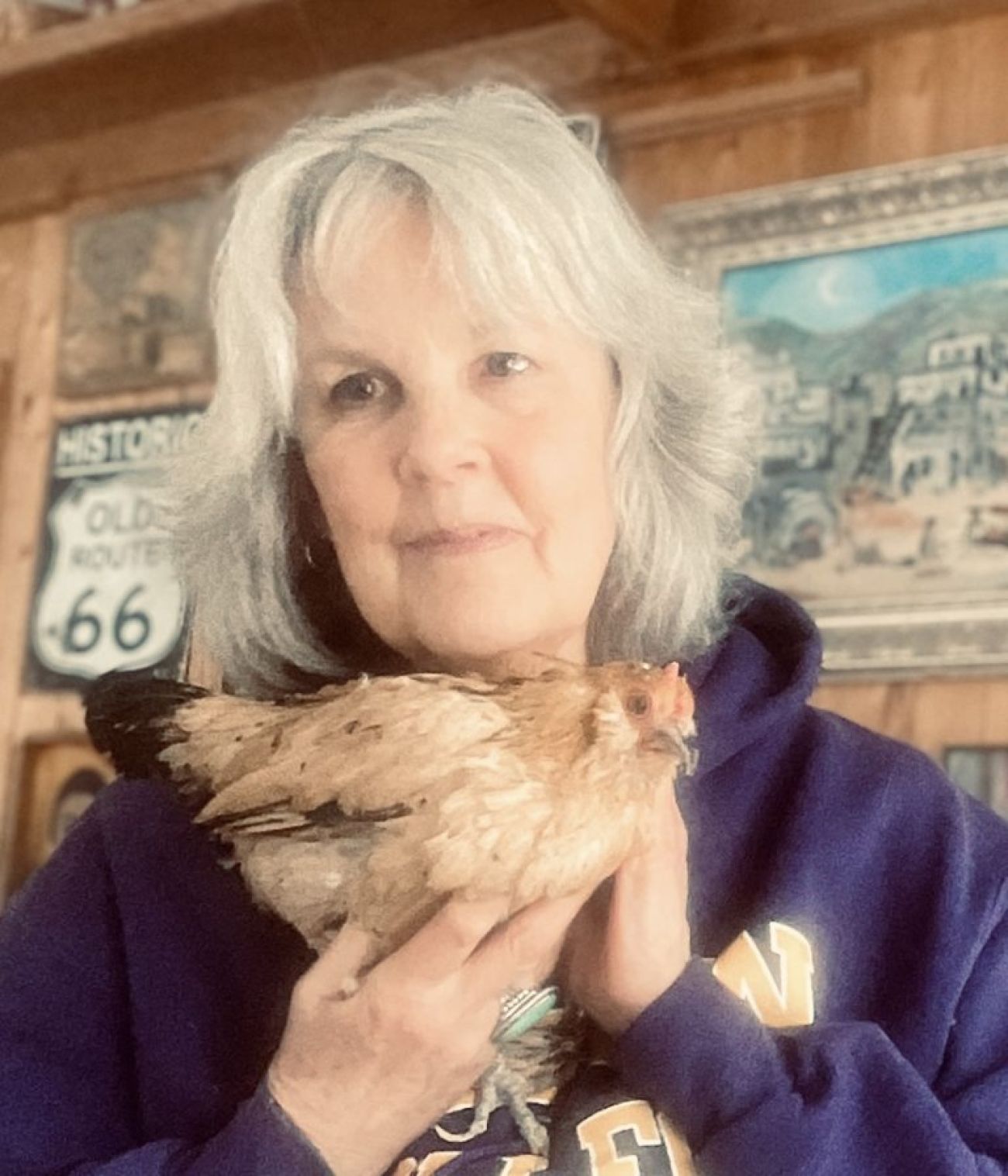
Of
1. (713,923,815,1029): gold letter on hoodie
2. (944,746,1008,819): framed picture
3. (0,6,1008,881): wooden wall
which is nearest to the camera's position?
(713,923,815,1029): gold letter on hoodie

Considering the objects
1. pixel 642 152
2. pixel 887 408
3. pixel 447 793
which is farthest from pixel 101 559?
pixel 447 793

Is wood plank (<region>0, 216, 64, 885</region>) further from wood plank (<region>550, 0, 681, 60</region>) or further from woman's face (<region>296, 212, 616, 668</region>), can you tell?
woman's face (<region>296, 212, 616, 668</region>)

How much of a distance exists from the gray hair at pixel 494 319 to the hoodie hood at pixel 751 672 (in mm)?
21

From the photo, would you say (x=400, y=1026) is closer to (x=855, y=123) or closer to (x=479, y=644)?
(x=479, y=644)

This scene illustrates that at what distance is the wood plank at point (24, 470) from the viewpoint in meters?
1.79

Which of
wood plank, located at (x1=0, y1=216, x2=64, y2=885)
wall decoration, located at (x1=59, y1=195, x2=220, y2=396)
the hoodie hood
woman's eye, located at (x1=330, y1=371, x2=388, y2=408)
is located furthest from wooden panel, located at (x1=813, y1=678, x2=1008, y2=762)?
wood plank, located at (x1=0, y1=216, x2=64, y2=885)

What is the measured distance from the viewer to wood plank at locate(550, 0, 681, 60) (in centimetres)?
136

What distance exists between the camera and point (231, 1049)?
710mm

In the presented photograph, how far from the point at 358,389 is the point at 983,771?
732mm

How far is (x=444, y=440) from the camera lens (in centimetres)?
66

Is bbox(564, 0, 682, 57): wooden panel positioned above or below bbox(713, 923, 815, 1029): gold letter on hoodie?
above

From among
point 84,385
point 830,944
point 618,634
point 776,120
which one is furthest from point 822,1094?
point 84,385

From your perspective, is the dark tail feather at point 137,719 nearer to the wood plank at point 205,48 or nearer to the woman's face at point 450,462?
the woman's face at point 450,462

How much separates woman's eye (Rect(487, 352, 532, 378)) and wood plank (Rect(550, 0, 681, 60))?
2.53 ft
